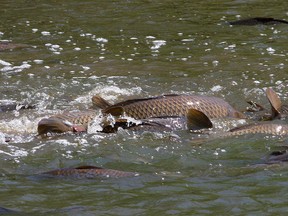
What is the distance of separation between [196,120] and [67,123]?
1140 millimetres

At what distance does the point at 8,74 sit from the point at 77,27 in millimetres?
3495

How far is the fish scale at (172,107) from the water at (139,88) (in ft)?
1.27

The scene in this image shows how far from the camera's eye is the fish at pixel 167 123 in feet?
24.1

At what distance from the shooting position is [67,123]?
298 inches

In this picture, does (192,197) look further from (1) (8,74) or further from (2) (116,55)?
(2) (116,55)

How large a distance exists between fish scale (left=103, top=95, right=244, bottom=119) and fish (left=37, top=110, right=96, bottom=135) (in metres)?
0.19

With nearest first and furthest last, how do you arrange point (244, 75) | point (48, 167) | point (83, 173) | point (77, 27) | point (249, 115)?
point (83, 173)
point (48, 167)
point (249, 115)
point (244, 75)
point (77, 27)

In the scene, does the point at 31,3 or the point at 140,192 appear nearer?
the point at 140,192

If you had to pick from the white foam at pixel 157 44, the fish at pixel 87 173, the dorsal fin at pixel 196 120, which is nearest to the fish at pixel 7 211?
the fish at pixel 87 173

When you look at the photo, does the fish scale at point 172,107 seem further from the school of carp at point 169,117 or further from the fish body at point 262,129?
the fish body at point 262,129

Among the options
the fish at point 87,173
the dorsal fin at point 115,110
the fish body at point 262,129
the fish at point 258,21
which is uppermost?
the fish at point 87,173

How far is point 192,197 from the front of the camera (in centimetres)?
575

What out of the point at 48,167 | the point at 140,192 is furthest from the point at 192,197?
the point at 48,167

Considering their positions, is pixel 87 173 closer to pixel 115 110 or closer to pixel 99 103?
pixel 115 110
